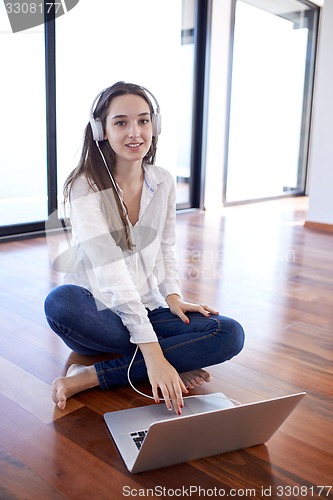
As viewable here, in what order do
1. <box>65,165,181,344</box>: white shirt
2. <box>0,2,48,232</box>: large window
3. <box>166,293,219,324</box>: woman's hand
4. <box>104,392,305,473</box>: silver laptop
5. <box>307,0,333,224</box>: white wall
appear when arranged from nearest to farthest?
<box>104,392,305,473</box>: silver laptop, <box>65,165,181,344</box>: white shirt, <box>166,293,219,324</box>: woman's hand, <box>0,2,48,232</box>: large window, <box>307,0,333,224</box>: white wall

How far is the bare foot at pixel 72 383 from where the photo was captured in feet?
4.37

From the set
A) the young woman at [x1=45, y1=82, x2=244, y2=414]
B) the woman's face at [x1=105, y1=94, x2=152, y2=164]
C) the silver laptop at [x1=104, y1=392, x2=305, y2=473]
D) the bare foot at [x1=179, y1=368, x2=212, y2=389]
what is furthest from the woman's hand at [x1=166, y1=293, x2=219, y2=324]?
the woman's face at [x1=105, y1=94, x2=152, y2=164]

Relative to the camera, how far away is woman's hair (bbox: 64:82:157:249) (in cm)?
135

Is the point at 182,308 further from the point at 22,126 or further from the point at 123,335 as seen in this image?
the point at 22,126

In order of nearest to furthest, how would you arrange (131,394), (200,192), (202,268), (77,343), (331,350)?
A: (131,394) < (77,343) < (331,350) < (202,268) < (200,192)

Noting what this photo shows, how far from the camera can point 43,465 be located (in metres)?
1.09

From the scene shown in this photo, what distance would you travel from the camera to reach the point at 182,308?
144 cm

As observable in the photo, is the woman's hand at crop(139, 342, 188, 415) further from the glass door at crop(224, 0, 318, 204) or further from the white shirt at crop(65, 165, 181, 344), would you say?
the glass door at crop(224, 0, 318, 204)

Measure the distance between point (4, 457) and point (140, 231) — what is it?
0.67 m

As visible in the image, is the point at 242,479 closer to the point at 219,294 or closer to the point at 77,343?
the point at 77,343

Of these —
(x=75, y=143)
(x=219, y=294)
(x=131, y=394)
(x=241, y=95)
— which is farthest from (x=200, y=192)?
(x=131, y=394)

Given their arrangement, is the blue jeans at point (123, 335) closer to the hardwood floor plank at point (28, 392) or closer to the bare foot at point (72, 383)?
the bare foot at point (72, 383)

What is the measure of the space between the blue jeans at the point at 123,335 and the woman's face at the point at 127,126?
0.39m

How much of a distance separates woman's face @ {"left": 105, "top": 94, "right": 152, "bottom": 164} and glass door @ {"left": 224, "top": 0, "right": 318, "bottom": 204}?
380 cm
